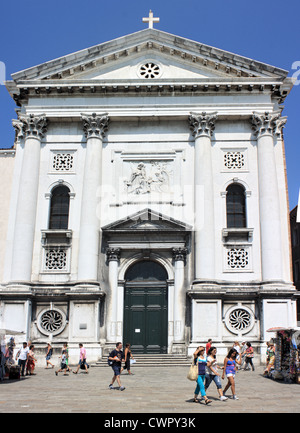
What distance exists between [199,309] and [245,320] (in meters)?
2.67

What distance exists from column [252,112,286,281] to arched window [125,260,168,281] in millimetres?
5475

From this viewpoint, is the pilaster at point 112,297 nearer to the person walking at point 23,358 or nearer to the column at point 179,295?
the column at point 179,295

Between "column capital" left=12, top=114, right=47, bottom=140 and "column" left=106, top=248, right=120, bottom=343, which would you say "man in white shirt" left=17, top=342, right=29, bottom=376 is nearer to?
"column" left=106, top=248, right=120, bottom=343

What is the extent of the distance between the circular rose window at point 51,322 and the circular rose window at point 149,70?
14425 mm

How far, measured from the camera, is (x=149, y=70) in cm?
2878

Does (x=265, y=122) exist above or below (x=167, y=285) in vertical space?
above

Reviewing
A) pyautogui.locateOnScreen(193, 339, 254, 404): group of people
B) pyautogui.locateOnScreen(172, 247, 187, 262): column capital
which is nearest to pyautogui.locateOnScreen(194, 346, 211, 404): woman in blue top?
pyautogui.locateOnScreen(193, 339, 254, 404): group of people

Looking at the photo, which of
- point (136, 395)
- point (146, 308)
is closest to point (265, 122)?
point (146, 308)

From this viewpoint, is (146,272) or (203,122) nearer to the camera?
(146,272)

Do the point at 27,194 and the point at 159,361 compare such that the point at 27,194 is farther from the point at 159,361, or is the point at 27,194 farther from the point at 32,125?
the point at 159,361

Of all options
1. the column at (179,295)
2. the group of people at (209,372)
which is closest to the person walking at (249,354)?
the column at (179,295)

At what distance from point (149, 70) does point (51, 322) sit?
15452 millimetres

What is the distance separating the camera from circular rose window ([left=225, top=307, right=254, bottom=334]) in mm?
25109

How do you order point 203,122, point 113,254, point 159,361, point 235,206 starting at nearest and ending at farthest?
point 159,361 < point 113,254 < point 235,206 < point 203,122
